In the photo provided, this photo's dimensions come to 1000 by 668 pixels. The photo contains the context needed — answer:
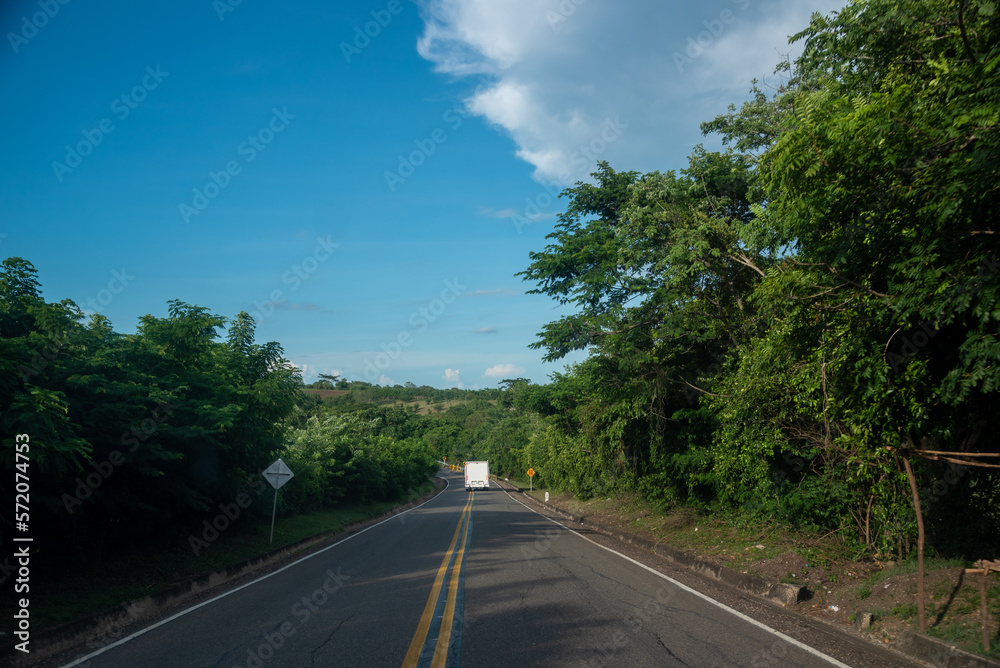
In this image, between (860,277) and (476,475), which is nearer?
(860,277)

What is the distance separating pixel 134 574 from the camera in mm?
10188

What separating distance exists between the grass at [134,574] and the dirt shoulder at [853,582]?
9961 millimetres

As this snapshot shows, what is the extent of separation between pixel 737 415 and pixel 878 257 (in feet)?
15.1

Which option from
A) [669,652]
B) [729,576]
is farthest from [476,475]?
[669,652]

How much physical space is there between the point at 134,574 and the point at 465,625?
272 inches

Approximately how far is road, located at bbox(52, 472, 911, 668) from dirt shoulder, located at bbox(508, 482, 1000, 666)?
0.76m

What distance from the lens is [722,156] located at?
1488cm

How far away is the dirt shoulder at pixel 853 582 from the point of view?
20.9ft

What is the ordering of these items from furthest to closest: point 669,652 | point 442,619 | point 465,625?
point 442,619
point 465,625
point 669,652

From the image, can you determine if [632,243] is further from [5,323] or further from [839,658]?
[5,323]

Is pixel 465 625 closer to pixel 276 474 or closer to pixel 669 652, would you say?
pixel 669 652

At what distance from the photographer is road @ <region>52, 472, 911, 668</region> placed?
19.0 feet

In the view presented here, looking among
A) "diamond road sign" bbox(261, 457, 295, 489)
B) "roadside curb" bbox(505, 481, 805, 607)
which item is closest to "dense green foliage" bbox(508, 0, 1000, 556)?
"roadside curb" bbox(505, 481, 805, 607)

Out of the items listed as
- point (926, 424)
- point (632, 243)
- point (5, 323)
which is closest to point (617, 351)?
point (632, 243)
